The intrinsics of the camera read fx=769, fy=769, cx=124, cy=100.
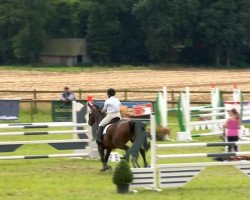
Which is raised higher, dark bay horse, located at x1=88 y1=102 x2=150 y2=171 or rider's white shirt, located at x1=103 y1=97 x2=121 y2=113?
rider's white shirt, located at x1=103 y1=97 x2=121 y2=113

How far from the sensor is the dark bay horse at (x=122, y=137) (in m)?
12.9

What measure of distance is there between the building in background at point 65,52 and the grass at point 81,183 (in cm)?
7138

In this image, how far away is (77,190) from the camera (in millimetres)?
12430

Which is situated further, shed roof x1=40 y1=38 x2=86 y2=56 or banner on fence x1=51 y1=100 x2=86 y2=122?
shed roof x1=40 y1=38 x2=86 y2=56

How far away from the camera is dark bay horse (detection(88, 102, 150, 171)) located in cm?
1290

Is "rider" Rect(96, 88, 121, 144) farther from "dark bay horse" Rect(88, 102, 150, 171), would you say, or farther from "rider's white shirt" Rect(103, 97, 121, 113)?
"dark bay horse" Rect(88, 102, 150, 171)

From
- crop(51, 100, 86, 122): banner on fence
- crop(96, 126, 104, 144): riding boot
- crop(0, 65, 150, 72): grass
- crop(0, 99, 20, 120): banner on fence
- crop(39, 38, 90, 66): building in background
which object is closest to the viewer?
crop(96, 126, 104, 144): riding boot

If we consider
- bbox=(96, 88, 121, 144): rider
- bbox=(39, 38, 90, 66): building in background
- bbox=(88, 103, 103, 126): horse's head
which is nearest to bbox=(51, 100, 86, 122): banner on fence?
bbox=(88, 103, 103, 126): horse's head

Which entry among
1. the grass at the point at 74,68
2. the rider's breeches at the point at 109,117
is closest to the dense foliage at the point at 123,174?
the rider's breeches at the point at 109,117

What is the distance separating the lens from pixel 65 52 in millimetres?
88625

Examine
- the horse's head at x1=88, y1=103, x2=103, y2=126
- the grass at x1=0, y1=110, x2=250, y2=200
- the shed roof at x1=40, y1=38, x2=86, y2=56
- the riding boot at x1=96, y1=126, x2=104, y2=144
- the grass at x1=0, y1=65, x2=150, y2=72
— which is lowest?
the grass at x1=0, y1=65, x2=150, y2=72

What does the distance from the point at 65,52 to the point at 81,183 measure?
2987 inches

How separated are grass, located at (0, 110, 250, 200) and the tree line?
65.2 meters

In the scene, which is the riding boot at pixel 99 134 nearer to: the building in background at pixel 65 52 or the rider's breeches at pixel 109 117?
the rider's breeches at pixel 109 117
